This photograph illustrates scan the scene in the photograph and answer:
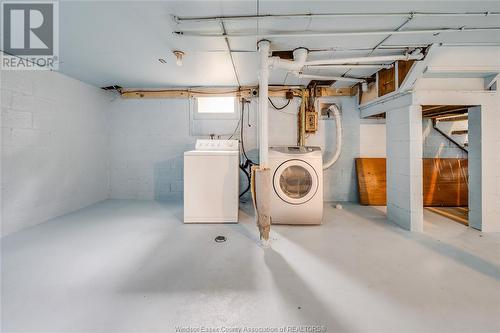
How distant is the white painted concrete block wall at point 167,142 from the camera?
387 cm

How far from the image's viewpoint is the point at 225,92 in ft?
12.7

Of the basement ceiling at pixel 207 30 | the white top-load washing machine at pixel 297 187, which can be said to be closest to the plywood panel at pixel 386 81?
the basement ceiling at pixel 207 30

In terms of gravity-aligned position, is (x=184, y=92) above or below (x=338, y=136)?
above

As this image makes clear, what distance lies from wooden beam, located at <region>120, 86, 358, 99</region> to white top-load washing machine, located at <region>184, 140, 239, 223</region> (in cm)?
155

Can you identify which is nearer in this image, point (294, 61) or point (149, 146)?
point (294, 61)

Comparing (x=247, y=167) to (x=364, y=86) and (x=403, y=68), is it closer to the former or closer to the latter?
(x=364, y=86)

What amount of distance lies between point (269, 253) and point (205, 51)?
2.26 m

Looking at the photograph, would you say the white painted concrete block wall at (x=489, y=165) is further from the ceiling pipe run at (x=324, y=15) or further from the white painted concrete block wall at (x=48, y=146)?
the white painted concrete block wall at (x=48, y=146)

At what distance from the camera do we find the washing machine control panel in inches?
137

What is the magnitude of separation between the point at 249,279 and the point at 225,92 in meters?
3.16

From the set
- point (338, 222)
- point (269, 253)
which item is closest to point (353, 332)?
point (269, 253)

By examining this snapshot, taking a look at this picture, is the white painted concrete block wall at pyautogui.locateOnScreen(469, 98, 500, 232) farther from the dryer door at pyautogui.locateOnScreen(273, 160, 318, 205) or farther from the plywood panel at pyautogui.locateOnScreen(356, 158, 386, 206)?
the dryer door at pyautogui.locateOnScreen(273, 160, 318, 205)
